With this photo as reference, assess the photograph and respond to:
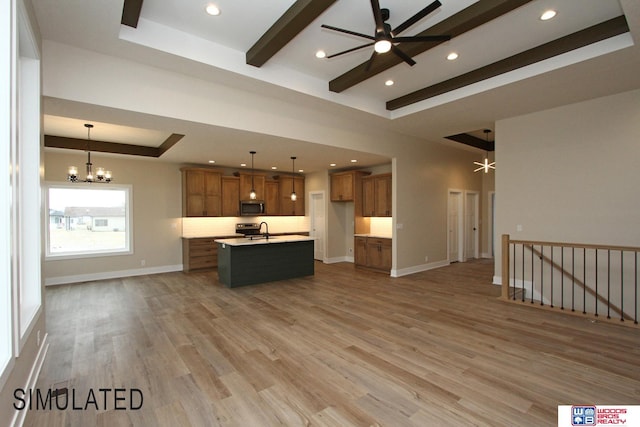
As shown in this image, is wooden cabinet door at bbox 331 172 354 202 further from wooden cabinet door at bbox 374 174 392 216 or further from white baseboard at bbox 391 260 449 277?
white baseboard at bbox 391 260 449 277

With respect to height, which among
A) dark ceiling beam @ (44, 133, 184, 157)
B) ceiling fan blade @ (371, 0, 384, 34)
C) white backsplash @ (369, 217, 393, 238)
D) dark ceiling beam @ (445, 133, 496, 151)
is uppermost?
dark ceiling beam @ (445, 133, 496, 151)

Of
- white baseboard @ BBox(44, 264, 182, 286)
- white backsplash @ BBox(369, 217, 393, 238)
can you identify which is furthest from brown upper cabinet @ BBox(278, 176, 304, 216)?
white baseboard @ BBox(44, 264, 182, 286)

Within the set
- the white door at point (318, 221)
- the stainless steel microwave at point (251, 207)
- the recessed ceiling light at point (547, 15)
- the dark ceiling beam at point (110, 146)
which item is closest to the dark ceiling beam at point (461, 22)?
the recessed ceiling light at point (547, 15)

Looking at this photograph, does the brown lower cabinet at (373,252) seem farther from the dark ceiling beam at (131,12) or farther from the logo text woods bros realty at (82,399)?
the dark ceiling beam at (131,12)

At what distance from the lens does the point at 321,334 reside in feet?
11.5

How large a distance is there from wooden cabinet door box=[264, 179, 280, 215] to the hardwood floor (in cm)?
419

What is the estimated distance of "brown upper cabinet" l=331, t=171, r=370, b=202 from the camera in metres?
8.05

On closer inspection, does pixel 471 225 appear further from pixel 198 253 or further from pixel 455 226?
pixel 198 253

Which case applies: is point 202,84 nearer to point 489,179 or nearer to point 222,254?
point 222,254

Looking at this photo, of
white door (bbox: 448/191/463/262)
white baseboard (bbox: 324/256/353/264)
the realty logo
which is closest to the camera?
the realty logo

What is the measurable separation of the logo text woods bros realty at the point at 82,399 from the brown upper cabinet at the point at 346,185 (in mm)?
6453

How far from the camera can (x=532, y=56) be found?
370 cm

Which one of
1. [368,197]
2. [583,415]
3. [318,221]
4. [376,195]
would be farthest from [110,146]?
[583,415]

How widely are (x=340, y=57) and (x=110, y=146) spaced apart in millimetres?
5465
